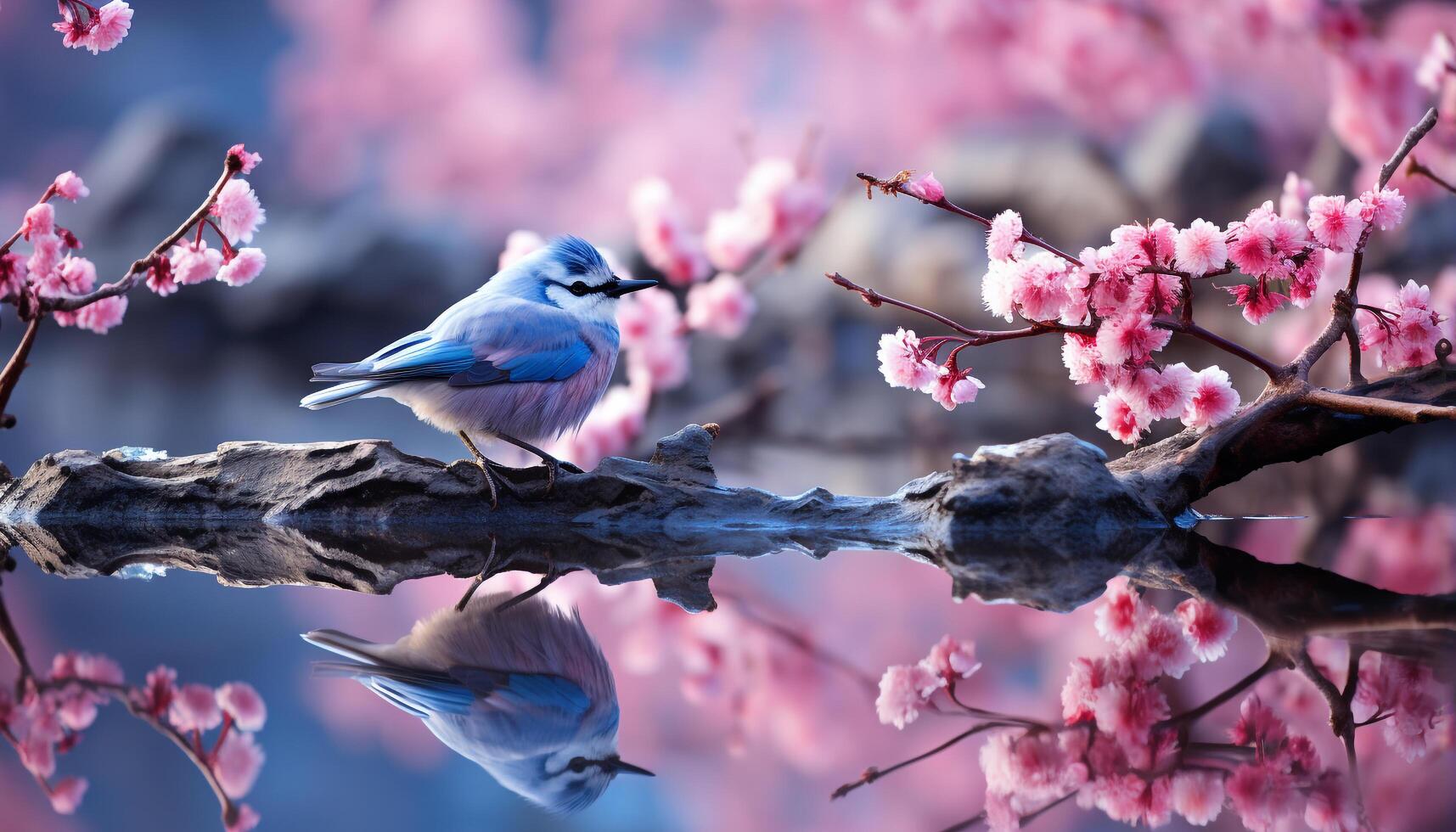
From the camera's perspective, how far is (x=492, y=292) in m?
1.68

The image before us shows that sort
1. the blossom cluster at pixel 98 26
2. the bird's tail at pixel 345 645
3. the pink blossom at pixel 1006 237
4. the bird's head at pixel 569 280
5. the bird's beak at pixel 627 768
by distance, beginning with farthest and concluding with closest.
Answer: the bird's head at pixel 569 280 < the blossom cluster at pixel 98 26 < the pink blossom at pixel 1006 237 < the bird's tail at pixel 345 645 < the bird's beak at pixel 627 768

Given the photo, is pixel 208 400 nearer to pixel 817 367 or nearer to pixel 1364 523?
pixel 817 367

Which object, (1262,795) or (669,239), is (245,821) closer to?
(1262,795)

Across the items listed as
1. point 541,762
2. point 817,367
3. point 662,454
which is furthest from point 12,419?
point 817,367

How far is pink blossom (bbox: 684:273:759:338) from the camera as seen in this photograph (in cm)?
261

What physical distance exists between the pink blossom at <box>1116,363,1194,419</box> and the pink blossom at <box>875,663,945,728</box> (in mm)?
727

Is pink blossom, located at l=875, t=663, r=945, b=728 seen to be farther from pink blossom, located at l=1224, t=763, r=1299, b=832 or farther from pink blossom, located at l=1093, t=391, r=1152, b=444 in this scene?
pink blossom, located at l=1093, t=391, r=1152, b=444

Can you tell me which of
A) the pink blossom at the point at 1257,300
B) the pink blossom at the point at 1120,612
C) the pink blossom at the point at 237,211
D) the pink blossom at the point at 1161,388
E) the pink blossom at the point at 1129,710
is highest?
the pink blossom at the point at 237,211

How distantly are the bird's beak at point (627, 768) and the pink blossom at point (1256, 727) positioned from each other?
1.17ft

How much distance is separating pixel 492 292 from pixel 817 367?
10.6 feet

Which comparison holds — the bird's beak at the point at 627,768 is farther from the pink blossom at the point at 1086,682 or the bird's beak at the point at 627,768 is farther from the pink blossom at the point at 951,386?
the pink blossom at the point at 951,386

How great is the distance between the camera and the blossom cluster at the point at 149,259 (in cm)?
161

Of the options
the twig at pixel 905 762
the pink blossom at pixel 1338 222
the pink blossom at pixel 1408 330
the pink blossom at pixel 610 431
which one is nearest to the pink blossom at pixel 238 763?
the twig at pixel 905 762

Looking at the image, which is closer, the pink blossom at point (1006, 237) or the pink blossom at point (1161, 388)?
the pink blossom at point (1006, 237)
